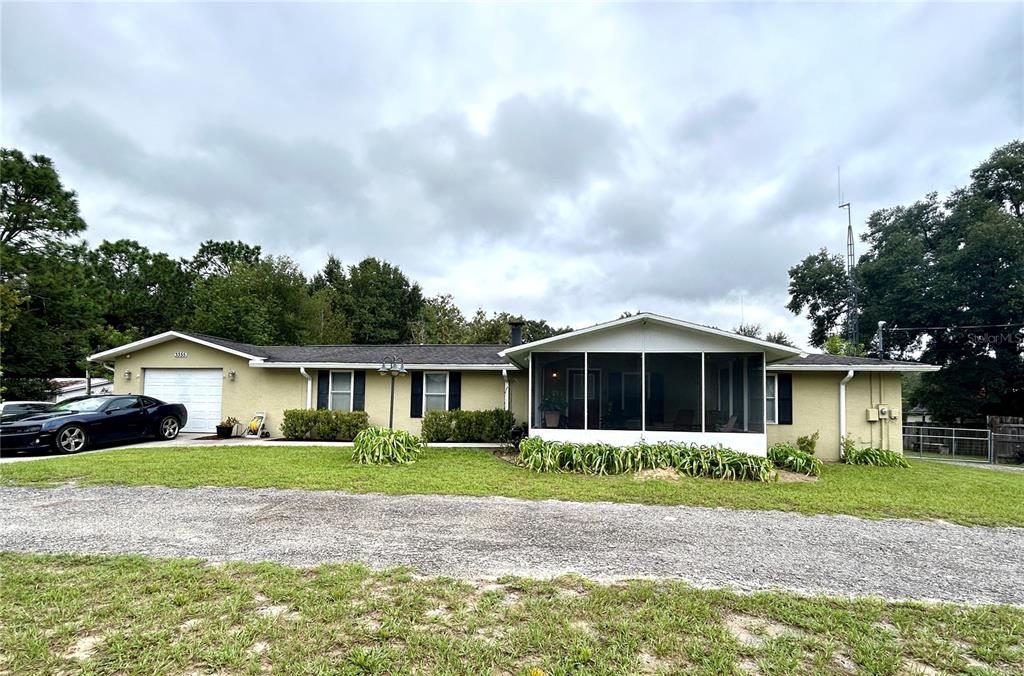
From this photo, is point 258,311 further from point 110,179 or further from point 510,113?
point 510,113

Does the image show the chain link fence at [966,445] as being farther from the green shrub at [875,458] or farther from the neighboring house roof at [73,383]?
the neighboring house roof at [73,383]

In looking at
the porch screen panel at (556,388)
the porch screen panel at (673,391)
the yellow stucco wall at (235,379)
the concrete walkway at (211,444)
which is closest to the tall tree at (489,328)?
the yellow stucco wall at (235,379)

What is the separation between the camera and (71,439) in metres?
10.1

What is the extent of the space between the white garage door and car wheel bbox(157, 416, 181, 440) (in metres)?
0.72

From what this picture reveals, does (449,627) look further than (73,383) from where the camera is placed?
No

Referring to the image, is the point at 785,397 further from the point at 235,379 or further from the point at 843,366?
the point at 235,379

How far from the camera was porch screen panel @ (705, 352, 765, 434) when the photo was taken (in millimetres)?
9453

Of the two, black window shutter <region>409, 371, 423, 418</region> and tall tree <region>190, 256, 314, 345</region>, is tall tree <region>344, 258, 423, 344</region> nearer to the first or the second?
tall tree <region>190, 256, 314, 345</region>

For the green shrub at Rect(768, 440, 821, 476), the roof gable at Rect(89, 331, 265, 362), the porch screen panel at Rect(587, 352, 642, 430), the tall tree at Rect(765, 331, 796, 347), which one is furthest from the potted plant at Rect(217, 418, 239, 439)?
the tall tree at Rect(765, 331, 796, 347)

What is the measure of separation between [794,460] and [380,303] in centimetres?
3197

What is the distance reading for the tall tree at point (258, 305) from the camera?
2803 cm

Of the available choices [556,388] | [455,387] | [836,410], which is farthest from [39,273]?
[836,410]

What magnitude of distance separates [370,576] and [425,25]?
1086cm

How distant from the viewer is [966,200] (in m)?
22.1
